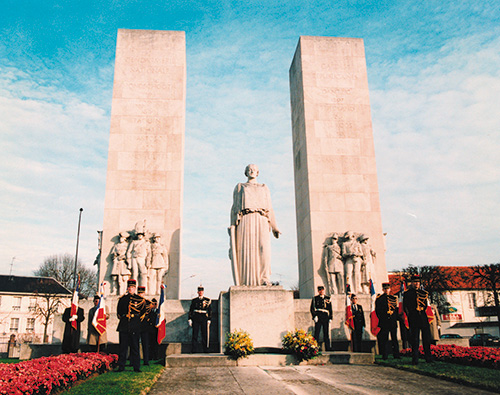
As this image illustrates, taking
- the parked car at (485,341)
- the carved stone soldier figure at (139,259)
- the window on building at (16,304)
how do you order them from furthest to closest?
the window on building at (16,304) < the parked car at (485,341) < the carved stone soldier figure at (139,259)

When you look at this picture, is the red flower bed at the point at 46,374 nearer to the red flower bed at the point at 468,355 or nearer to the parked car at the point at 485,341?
the red flower bed at the point at 468,355

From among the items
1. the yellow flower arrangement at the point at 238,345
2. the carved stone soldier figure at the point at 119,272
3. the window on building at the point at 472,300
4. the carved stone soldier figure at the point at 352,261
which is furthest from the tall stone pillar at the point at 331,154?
the window on building at the point at 472,300

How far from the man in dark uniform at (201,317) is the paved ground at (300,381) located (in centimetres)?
240

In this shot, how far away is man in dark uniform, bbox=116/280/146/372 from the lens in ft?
28.6

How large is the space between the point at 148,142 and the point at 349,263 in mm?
8373

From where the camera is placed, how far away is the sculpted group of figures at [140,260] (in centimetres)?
1477

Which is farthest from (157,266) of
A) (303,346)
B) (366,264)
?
(303,346)

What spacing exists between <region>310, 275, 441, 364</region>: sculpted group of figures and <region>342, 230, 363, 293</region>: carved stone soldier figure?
319 centimetres

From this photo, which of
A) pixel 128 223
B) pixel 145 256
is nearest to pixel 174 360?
pixel 145 256

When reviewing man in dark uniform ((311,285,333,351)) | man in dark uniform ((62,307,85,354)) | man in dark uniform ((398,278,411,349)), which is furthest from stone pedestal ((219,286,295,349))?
man in dark uniform ((62,307,85,354))

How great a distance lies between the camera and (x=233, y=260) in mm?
11781

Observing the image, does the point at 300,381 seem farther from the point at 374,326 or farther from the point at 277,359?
the point at 374,326

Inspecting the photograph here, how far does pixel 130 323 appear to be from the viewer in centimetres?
900

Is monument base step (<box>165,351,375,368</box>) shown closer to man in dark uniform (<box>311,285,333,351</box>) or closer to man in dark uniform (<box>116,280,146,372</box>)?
man in dark uniform (<box>116,280,146,372</box>)
